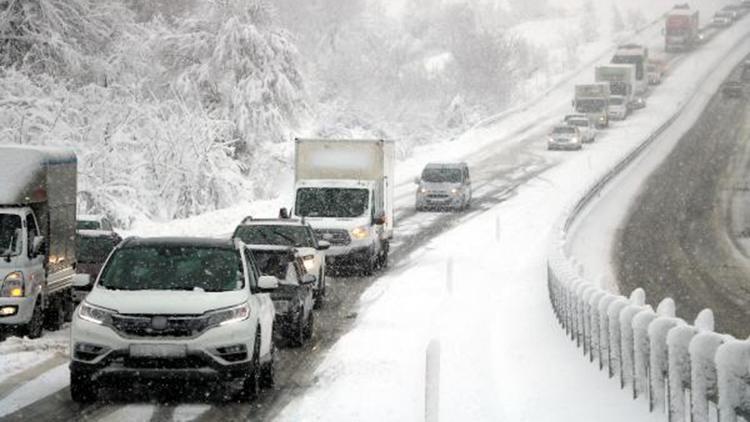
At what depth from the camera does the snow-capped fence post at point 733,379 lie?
8.19 metres

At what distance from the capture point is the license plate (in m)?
11.9

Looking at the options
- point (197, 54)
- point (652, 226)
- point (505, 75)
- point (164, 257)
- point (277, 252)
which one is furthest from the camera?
point (505, 75)

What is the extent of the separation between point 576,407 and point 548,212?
108ft

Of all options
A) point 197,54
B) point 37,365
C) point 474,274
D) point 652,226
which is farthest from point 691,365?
point 197,54

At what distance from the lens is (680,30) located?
364 ft

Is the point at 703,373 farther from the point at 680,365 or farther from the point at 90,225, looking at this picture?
the point at 90,225

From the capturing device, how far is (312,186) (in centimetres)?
2905

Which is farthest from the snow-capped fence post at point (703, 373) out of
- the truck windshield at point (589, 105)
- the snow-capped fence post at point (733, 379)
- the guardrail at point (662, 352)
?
the truck windshield at point (589, 105)

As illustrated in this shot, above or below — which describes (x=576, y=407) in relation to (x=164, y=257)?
below

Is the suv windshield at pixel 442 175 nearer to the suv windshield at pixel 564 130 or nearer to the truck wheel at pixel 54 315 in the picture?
the suv windshield at pixel 564 130

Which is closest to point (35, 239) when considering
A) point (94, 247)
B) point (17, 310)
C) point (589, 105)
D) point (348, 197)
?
point (17, 310)

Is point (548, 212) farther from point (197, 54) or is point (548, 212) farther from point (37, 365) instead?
point (37, 365)

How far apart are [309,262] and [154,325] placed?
10.2 meters

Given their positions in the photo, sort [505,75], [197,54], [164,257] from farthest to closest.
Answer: [505,75] < [197,54] < [164,257]
